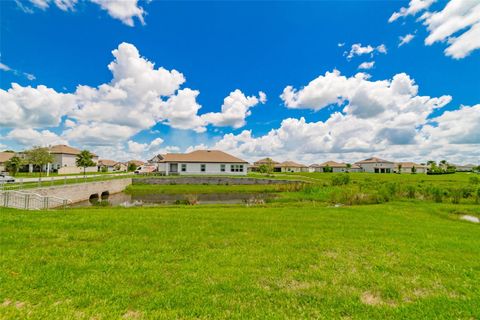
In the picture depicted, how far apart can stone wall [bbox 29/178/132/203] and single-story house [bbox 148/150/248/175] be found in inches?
558

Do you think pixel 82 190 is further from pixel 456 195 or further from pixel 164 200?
pixel 456 195

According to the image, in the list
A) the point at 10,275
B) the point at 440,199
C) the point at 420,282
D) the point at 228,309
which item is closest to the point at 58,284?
the point at 10,275

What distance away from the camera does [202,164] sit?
45719 mm

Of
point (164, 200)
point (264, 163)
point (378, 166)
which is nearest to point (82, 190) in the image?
point (164, 200)

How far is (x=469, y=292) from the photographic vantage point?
3.97m

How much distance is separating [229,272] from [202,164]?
41882 mm

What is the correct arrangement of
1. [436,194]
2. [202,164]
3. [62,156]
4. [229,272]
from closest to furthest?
1. [229,272]
2. [436,194]
3. [202,164]
4. [62,156]

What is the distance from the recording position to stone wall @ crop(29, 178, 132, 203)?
18.1m

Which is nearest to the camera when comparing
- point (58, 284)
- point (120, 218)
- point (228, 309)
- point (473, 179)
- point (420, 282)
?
point (228, 309)

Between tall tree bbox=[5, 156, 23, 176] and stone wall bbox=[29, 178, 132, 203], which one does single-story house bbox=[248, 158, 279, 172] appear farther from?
tall tree bbox=[5, 156, 23, 176]

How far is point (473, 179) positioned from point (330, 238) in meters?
32.0

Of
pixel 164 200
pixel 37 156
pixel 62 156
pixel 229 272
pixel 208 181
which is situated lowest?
pixel 164 200

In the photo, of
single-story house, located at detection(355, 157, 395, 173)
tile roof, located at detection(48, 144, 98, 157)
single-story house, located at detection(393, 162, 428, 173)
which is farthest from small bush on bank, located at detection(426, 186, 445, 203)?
single-story house, located at detection(393, 162, 428, 173)

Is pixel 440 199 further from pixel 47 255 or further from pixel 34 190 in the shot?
pixel 34 190
